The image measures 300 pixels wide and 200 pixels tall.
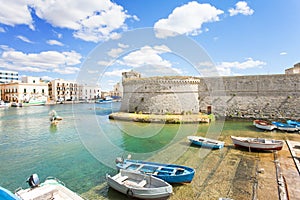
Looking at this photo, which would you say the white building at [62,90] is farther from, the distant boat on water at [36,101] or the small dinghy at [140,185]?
the small dinghy at [140,185]

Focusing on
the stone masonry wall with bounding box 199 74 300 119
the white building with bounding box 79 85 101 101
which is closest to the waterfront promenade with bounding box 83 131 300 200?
the stone masonry wall with bounding box 199 74 300 119

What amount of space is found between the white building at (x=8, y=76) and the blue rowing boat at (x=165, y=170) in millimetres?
69306

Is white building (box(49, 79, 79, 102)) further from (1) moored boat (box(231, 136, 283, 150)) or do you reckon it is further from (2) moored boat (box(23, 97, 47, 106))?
(1) moored boat (box(231, 136, 283, 150))

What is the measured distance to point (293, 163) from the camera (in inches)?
284

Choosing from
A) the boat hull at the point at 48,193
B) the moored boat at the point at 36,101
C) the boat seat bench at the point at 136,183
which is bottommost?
the boat seat bench at the point at 136,183

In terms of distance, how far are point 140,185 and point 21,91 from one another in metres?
51.4

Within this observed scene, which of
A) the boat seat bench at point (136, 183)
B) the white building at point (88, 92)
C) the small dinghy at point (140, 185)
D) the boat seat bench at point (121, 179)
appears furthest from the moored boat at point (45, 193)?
the white building at point (88, 92)

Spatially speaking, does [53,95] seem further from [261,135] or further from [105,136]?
[261,135]

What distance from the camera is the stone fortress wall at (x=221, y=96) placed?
1812cm

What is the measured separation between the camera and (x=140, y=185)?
17.6 ft

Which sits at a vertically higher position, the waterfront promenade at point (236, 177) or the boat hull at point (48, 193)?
the boat hull at point (48, 193)

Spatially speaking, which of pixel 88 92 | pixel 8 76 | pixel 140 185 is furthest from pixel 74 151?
pixel 8 76

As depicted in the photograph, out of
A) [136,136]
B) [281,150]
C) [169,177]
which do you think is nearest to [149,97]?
[136,136]

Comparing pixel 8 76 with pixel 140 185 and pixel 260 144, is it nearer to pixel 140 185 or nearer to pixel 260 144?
pixel 140 185
